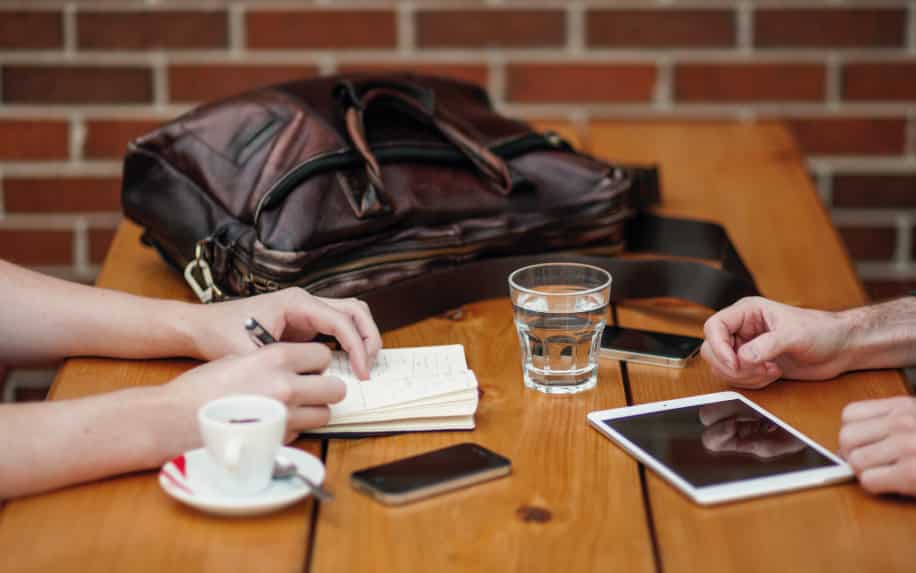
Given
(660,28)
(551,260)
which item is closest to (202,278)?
(551,260)

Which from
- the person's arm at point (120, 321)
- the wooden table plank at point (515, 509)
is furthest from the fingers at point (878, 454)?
the person's arm at point (120, 321)

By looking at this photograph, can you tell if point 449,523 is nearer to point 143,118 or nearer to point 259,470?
point 259,470

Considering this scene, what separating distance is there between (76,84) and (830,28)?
1.56m

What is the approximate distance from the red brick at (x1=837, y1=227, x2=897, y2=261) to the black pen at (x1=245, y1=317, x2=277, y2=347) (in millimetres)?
1682

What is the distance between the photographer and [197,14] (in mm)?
2289

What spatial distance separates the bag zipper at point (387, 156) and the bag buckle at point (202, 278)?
94 millimetres

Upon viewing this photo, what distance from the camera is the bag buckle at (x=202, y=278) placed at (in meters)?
1.37

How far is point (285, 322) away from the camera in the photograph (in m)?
1.16

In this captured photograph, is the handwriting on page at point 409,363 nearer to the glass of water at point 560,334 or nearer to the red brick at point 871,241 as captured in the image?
the glass of water at point 560,334

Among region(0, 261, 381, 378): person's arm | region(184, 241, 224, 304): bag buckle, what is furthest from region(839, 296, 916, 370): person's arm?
region(184, 241, 224, 304): bag buckle

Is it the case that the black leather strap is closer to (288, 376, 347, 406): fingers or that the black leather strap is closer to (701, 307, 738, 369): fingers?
(701, 307, 738, 369): fingers

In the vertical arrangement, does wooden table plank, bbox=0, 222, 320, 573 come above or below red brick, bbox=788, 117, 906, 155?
below

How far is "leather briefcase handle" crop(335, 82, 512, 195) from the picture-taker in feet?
4.71

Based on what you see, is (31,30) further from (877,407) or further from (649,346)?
(877,407)
